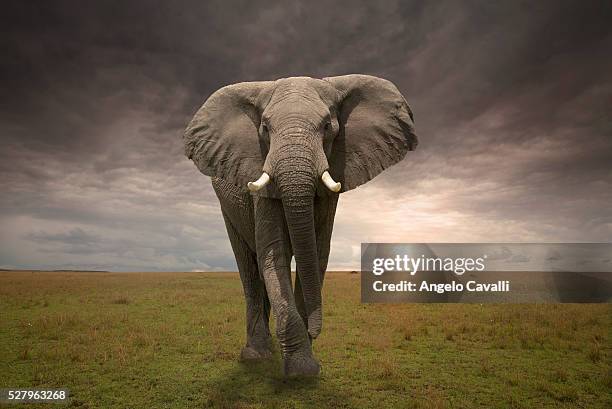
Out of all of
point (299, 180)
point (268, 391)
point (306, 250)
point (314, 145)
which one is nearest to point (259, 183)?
point (299, 180)

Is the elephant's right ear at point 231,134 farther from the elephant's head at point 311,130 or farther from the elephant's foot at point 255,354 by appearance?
the elephant's foot at point 255,354

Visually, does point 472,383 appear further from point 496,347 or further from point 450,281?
point 450,281

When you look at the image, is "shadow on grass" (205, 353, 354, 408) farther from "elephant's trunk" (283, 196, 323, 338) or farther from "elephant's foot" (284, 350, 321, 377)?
"elephant's trunk" (283, 196, 323, 338)

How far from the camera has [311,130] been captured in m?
5.82

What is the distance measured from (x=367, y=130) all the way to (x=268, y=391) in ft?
13.1

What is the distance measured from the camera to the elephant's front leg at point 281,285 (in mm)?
6391

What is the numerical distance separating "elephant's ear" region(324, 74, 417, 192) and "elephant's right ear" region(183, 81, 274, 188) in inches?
43.1

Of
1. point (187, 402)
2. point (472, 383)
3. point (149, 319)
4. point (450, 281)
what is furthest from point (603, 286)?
point (187, 402)

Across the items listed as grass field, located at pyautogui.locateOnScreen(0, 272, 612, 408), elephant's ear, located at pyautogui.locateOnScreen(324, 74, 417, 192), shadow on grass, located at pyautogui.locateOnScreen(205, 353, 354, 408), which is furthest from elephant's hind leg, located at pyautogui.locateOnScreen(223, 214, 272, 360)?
elephant's ear, located at pyautogui.locateOnScreen(324, 74, 417, 192)

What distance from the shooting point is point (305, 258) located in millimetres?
6297

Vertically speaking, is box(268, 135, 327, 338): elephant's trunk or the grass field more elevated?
box(268, 135, 327, 338): elephant's trunk

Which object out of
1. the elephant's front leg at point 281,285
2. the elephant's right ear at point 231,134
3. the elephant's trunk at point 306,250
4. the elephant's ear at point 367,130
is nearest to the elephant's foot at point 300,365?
the elephant's front leg at point 281,285

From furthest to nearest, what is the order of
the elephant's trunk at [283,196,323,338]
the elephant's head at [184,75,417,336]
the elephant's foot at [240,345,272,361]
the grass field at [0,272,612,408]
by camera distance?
the elephant's foot at [240,345,272,361]
the grass field at [0,272,612,408]
the elephant's head at [184,75,417,336]
the elephant's trunk at [283,196,323,338]

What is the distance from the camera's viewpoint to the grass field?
6594 millimetres
